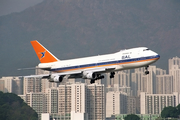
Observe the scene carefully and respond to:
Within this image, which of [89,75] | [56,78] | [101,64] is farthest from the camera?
[56,78]

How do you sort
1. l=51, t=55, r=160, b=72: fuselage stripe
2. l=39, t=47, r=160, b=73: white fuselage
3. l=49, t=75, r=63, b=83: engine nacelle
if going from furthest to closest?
l=49, t=75, r=63, b=83: engine nacelle → l=39, t=47, r=160, b=73: white fuselage → l=51, t=55, r=160, b=72: fuselage stripe

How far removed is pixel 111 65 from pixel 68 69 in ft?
40.1

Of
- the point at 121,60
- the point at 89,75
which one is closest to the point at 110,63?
the point at 121,60

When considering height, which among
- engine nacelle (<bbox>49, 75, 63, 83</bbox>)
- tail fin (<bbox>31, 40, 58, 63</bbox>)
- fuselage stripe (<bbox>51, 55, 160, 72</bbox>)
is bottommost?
engine nacelle (<bbox>49, 75, 63, 83</bbox>)

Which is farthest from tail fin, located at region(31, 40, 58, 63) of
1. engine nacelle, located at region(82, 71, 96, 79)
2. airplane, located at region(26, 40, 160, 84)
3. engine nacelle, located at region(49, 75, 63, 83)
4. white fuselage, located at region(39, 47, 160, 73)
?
engine nacelle, located at region(82, 71, 96, 79)

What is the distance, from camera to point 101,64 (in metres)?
106

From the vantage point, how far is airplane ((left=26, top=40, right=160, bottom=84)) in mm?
101625

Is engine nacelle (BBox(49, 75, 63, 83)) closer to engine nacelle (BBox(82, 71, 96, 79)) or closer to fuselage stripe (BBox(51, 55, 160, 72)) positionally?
fuselage stripe (BBox(51, 55, 160, 72))

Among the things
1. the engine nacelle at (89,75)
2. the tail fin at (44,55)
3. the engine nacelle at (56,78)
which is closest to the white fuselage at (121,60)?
the engine nacelle at (89,75)

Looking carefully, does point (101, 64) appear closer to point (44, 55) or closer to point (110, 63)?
point (110, 63)

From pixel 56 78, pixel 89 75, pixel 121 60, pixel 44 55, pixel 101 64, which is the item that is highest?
pixel 44 55

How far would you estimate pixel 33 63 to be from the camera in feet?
397

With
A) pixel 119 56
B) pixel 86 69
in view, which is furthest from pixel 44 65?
pixel 119 56

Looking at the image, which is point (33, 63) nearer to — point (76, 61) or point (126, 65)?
point (76, 61)
